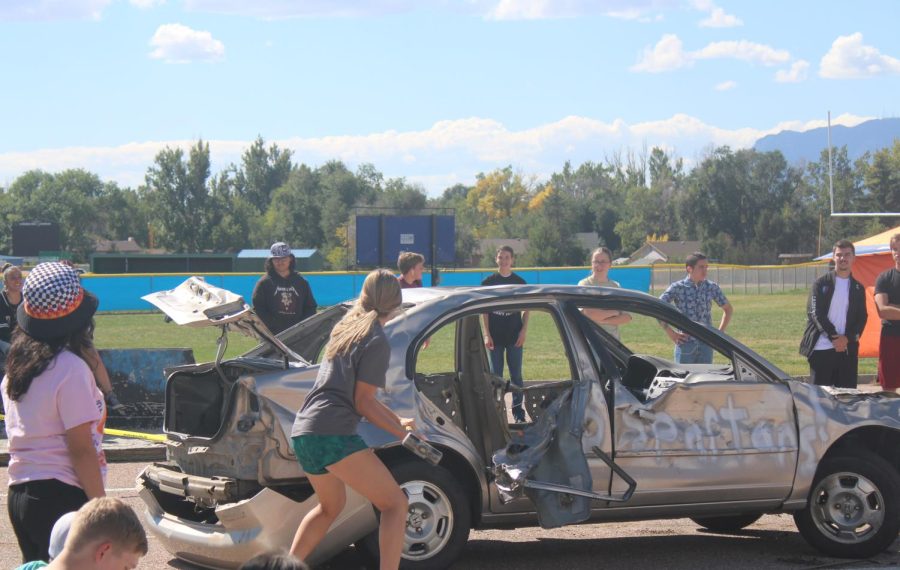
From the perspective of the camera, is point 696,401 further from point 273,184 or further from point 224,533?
point 273,184

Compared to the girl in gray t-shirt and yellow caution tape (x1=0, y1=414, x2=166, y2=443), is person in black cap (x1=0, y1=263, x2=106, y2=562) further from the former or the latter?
yellow caution tape (x1=0, y1=414, x2=166, y2=443)

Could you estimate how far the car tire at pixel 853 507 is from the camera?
23.0 ft

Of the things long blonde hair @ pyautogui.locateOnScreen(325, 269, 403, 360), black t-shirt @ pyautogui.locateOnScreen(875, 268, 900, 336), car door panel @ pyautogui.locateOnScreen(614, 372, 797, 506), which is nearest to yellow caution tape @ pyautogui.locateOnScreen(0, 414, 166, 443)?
car door panel @ pyautogui.locateOnScreen(614, 372, 797, 506)

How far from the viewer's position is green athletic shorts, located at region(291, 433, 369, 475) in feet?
18.1

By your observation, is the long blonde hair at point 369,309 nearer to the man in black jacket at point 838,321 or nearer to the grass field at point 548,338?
the man in black jacket at point 838,321

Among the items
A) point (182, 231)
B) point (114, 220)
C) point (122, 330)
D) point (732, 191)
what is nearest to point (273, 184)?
point (114, 220)

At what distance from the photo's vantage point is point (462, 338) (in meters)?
7.47

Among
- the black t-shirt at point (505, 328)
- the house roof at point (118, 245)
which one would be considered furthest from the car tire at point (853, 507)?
the house roof at point (118, 245)

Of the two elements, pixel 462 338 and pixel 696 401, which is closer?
pixel 696 401

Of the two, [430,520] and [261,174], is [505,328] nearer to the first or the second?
[430,520]

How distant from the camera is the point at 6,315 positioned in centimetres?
1255

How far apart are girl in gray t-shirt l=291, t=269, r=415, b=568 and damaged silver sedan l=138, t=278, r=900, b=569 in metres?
0.64

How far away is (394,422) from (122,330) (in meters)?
30.1

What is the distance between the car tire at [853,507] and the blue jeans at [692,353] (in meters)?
3.17
